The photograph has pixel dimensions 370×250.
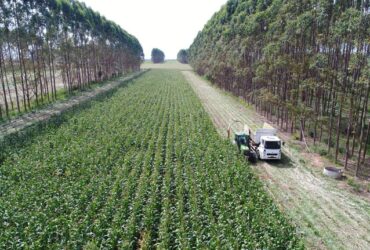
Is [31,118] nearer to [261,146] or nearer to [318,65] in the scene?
[261,146]

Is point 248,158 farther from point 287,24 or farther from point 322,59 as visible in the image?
point 287,24

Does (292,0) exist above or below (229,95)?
above

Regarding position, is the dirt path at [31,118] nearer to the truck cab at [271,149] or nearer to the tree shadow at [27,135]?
the tree shadow at [27,135]

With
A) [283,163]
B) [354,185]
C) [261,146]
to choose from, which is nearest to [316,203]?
[354,185]

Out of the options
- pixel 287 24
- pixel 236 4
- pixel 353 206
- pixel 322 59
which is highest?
pixel 236 4

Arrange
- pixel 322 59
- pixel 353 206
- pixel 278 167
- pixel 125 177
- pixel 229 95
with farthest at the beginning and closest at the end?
pixel 229 95 < pixel 322 59 < pixel 278 167 < pixel 125 177 < pixel 353 206

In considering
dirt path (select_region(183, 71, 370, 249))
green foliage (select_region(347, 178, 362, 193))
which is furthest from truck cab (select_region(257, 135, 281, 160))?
green foliage (select_region(347, 178, 362, 193))

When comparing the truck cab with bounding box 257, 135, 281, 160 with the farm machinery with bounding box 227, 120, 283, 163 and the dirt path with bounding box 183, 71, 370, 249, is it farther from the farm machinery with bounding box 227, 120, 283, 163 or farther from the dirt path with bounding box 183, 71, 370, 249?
the dirt path with bounding box 183, 71, 370, 249

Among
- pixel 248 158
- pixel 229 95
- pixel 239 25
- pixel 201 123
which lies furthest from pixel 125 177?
pixel 229 95
